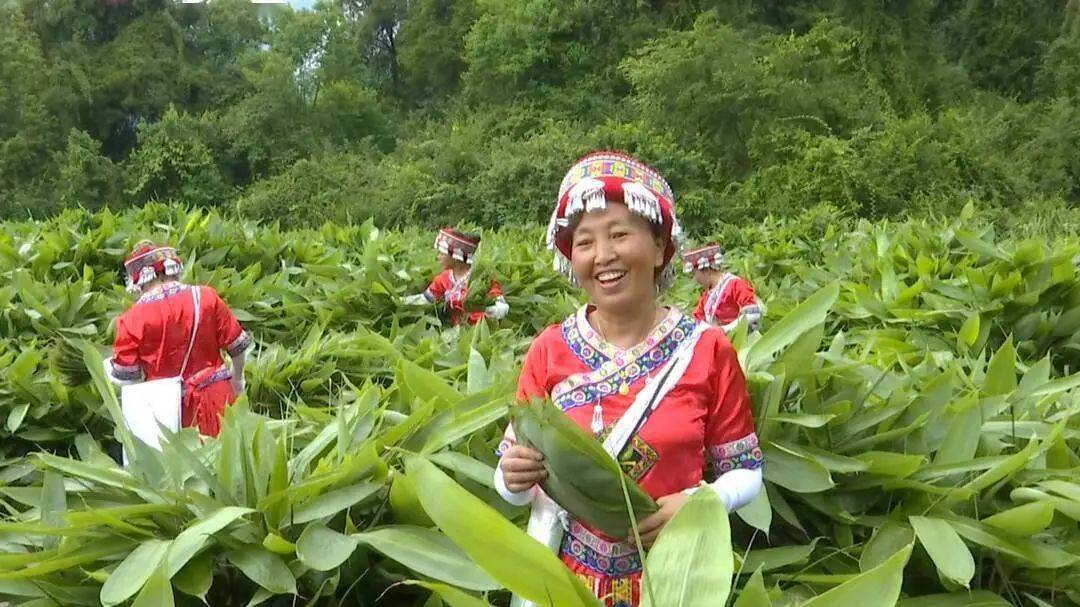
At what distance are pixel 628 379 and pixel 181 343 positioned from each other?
2673 mm

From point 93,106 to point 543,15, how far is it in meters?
16.2

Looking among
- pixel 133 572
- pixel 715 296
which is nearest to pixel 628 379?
pixel 133 572

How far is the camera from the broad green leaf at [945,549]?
5.47ft

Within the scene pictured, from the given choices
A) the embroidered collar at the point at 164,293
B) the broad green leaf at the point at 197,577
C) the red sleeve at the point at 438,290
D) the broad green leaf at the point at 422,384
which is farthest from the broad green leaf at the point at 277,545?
the red sleeve at the point at 438,290

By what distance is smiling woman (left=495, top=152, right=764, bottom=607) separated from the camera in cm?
168

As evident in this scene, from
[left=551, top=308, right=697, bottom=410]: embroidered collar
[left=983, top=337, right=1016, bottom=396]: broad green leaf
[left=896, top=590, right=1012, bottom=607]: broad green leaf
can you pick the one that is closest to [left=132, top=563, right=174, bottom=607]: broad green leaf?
[left=551, top=308, right=697, bottom=410]: embroidered collar

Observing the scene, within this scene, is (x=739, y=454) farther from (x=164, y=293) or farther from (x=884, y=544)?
(x=164, y=293)

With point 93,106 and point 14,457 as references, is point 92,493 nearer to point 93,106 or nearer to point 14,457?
point 14,457

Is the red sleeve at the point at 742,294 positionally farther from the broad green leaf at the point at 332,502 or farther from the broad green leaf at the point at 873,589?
the broad green leaf at the point at 873,589

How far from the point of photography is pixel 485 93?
29047 mm

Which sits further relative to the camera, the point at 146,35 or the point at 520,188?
the point at 146,35

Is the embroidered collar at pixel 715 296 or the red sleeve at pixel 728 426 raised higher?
the red sleeve at pixel 728 426

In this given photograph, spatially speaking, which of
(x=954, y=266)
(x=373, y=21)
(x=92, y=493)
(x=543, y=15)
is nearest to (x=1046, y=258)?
(x=954, y=266)

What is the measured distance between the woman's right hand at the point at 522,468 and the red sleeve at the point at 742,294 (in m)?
3.82
